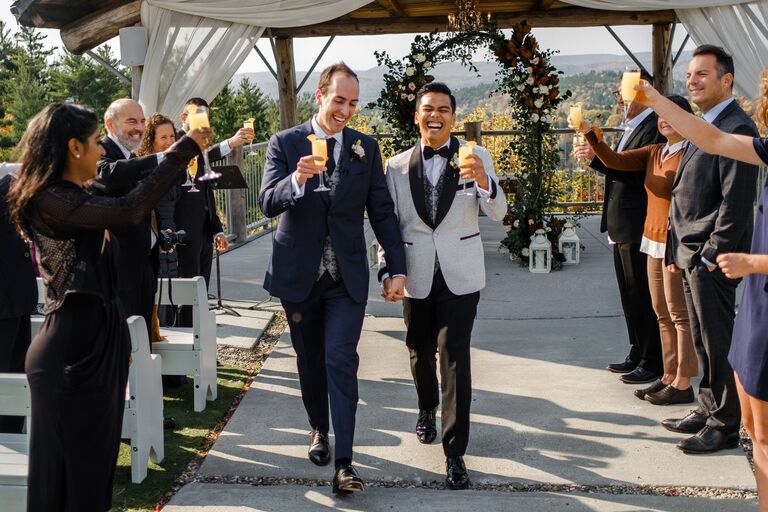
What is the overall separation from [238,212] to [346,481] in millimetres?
8609

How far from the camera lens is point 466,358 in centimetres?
441

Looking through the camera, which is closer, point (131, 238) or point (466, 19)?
point (131, 238)

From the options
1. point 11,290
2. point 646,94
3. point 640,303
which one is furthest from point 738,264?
point 11,290

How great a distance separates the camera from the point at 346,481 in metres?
4.21

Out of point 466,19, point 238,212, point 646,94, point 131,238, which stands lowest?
point 238,212

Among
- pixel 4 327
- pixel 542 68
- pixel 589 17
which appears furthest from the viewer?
pixel 589 17

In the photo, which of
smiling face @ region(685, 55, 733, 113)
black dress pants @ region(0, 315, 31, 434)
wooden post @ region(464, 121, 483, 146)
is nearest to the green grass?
black dress pants @ region(0, 315, 31, 434)

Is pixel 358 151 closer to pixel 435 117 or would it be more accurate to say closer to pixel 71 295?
pixel 435 117

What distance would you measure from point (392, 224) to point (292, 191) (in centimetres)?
58

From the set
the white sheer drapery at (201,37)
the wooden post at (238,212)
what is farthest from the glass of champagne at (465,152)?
the wooden post at (238,212)

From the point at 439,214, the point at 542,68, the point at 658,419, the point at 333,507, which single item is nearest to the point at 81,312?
the point at 333,507

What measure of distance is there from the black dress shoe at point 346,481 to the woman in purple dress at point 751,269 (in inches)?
70.7

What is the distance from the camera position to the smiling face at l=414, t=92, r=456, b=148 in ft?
14.4

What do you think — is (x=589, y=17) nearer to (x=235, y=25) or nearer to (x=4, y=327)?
(x=235, y=25)
